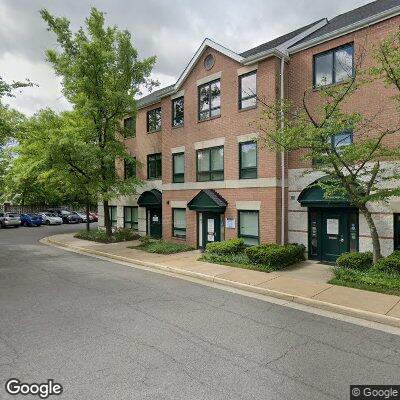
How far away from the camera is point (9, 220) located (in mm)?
35031

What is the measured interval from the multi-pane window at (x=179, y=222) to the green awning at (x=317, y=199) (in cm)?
739

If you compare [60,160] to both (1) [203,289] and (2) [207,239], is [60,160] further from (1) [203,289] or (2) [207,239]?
(1) [203,289]

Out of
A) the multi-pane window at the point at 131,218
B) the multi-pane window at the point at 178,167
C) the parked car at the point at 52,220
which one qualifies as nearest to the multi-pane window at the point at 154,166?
the multi-pane window at the point at 178,167

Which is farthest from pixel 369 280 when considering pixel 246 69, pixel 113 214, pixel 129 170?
pixel 113 214

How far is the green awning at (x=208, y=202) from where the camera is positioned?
54.3 ft

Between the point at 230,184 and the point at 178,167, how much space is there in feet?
14.8

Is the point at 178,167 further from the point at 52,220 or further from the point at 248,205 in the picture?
the point at 52,220

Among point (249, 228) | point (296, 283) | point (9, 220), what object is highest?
point (249, 228)

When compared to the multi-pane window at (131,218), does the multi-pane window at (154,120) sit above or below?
above

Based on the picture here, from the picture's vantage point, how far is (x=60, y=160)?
19.0m

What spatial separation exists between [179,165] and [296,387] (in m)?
16.0

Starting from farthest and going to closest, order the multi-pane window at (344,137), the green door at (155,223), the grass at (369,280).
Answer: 1. the green door at (155,223)
2. the multi-pane window at (344,137)
3. the grass at (369,280)

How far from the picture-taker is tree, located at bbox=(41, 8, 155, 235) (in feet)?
63.5

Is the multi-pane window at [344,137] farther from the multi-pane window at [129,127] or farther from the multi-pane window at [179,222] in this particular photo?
the multi-pane window at [129,127]
